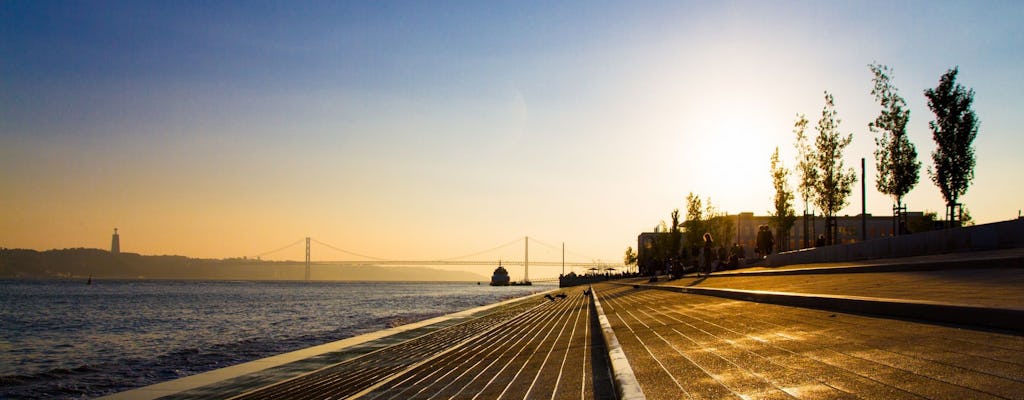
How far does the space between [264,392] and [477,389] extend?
12.8 feet

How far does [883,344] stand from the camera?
237 inches

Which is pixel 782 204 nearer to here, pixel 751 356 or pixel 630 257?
pixel 751 356

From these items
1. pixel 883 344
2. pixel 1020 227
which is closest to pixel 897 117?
pixel 1020 227

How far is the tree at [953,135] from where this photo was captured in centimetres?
2981

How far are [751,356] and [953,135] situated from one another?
1162 inches

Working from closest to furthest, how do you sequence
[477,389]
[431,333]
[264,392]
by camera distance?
[477,389] < [264,392] < [431,333]

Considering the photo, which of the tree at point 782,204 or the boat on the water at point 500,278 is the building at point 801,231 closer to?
the tree at point 782,204

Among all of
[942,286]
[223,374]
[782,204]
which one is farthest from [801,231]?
[223,374]

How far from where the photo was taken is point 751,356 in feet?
21.7

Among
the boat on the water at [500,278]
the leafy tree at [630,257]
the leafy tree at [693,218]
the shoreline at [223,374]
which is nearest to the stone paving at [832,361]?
the shoreline at [223,374]

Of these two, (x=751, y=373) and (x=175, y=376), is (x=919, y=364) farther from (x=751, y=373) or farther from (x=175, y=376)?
(x=175, y=376)

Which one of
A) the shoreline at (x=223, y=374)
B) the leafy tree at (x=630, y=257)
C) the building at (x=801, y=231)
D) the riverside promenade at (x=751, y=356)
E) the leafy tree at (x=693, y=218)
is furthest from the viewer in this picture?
the leafy tree at (x=630, y=257)

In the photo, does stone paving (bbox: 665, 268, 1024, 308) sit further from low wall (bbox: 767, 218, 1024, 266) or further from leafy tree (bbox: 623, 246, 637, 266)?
leafy tree (bbox: 623, 246, 637, 266)

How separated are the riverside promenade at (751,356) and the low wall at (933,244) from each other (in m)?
5.34
